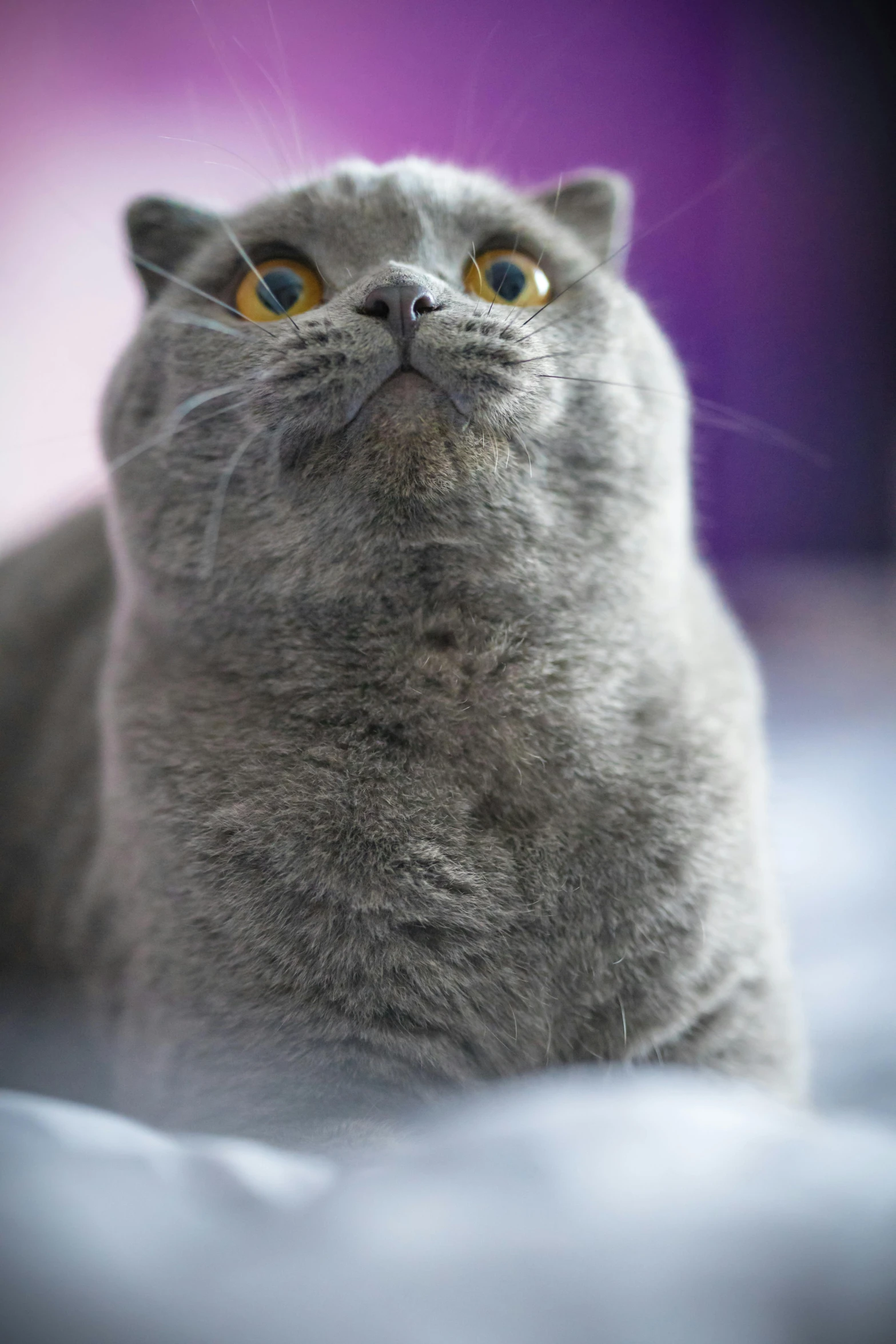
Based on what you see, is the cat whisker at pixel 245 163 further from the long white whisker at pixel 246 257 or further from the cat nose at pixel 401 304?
the cat nose at pixel 401 304

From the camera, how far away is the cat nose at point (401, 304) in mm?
625

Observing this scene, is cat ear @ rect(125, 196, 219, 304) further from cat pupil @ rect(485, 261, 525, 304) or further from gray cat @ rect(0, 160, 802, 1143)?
cat pupil @ rect(485, 261, 525, 304)

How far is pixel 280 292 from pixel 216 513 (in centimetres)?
20

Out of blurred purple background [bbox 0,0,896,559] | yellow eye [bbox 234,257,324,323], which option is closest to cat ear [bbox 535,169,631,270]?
blurred purple background [bbox 0,0,896,559]

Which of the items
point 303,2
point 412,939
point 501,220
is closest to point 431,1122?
point 412,939

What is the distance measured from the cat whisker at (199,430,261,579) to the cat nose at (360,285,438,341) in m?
0.11

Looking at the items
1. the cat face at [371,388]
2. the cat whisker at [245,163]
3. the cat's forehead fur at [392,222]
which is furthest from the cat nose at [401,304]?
the cat whisker at [245,163]

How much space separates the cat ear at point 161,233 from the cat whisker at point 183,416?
0.67ft

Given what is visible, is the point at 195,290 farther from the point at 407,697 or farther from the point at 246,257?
the point at 407,697

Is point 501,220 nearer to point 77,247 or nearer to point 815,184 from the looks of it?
point 77,247

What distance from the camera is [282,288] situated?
747 mm

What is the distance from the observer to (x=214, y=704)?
729mm

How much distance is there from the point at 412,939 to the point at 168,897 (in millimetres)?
193

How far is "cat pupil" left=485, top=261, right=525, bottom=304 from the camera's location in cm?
76
